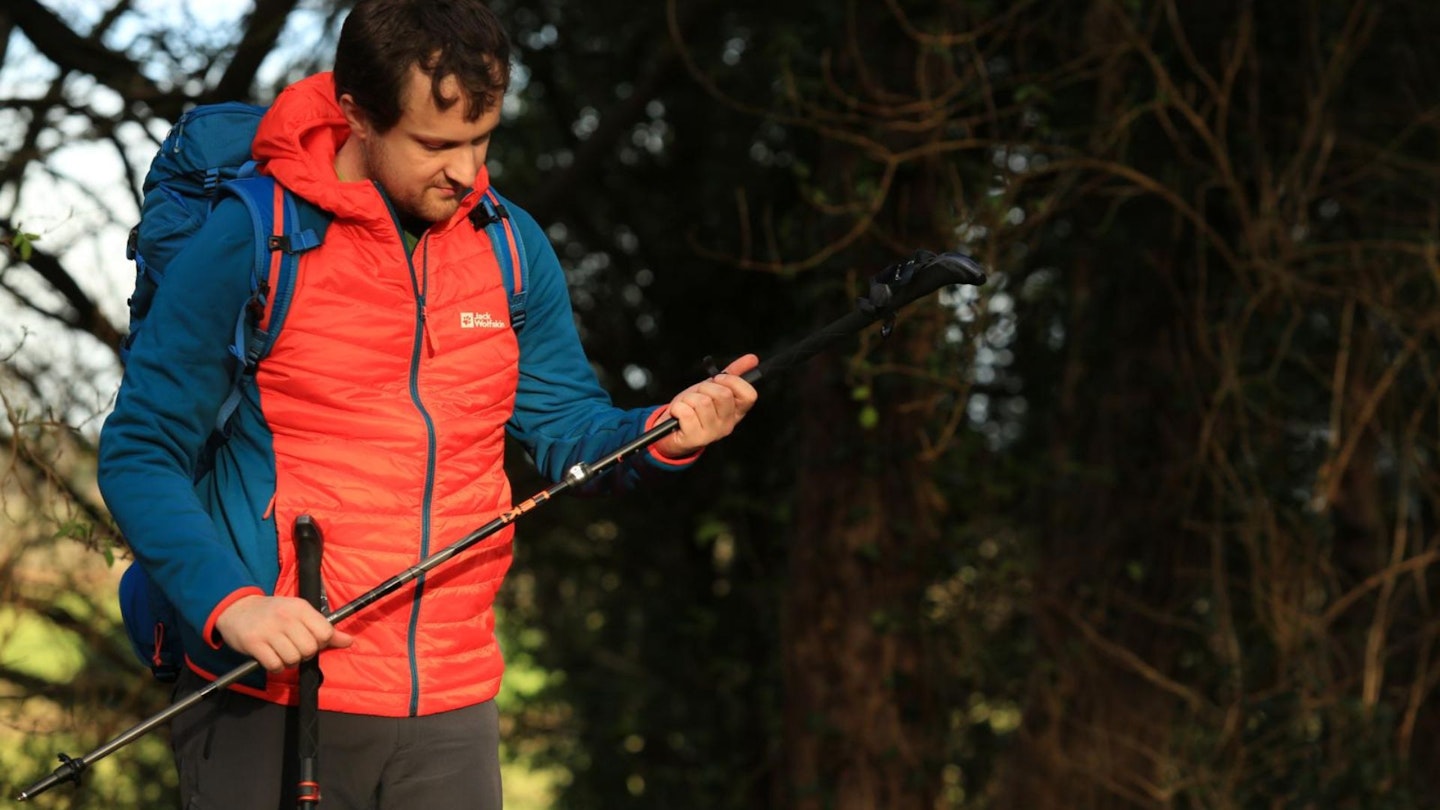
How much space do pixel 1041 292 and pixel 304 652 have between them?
510cm

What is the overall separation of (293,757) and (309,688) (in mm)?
160

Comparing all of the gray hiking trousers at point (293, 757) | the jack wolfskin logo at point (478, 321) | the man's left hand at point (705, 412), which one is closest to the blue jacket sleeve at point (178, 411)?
the gray hiking trousers at point (293, 757)

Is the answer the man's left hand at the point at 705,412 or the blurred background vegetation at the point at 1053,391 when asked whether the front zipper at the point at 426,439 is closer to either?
the man's left hand at the point at 705,412

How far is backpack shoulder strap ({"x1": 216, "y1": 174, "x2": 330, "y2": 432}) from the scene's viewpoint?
2293mm

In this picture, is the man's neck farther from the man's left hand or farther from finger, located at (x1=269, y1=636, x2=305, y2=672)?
finger, located at (x1=269, y1=636, x2=305, y2=672)

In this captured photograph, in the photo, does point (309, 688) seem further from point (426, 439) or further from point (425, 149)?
point (425, 149)

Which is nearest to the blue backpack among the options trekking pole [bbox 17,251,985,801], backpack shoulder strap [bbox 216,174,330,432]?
backpack shoulder strap [bbox 216,174,330,432]

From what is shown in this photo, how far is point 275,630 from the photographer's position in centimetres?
214

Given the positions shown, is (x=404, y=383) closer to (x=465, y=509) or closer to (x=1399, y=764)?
(x=465, y=509)

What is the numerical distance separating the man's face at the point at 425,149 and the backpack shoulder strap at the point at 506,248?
0.41 feet

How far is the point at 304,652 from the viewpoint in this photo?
7.03ft

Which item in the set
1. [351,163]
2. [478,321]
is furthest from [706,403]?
[351,163]

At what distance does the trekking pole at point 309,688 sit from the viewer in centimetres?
223

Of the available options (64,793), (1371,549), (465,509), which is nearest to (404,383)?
(465,509)
